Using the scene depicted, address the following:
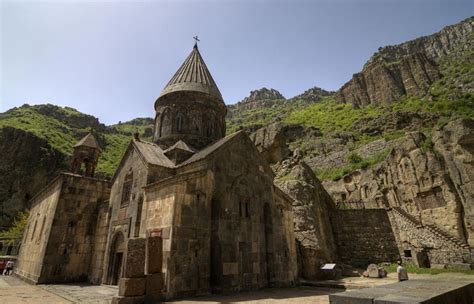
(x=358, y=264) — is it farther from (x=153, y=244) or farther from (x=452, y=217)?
(x=153, y=244)

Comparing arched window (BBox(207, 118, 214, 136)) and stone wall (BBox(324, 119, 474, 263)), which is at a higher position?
arched window (BBox(207, 118, 214, 136))

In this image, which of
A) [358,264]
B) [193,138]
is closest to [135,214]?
[193,138]

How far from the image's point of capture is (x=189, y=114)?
51.4 ft

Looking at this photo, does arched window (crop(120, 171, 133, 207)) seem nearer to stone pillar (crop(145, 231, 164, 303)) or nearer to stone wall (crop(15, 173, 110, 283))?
stone wall (crop(15, 173, 110, 283))

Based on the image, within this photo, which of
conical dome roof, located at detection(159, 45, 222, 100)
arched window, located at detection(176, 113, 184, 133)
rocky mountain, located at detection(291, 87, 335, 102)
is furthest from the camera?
rocky mountain, located at detection(291, 87, 335, 102)

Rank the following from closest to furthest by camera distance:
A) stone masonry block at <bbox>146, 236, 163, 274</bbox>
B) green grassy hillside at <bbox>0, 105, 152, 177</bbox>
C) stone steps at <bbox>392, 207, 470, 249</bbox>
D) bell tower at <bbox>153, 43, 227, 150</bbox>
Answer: stone masonry block at <bbox>146, 236, 163, 274</bbox>, stone steps at <bbox>392, 207, 470, 249</bbox>, bell tower at <bbox>153, 43, 227, 150</bbox>, green grassy hillside at <bbox>0, 105, 152, 177</bbox>

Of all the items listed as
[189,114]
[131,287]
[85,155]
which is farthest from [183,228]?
[85,155]

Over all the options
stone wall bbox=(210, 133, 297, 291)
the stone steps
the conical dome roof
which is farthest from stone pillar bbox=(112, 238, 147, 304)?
the stone steps

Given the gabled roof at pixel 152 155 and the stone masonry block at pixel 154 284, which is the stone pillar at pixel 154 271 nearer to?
the stone masonry block at pixel 154 284

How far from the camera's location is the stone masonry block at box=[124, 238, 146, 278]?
6.49m

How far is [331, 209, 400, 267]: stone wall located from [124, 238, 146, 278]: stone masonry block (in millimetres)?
15555

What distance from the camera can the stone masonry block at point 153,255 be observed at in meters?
6.91

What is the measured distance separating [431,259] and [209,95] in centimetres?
1641

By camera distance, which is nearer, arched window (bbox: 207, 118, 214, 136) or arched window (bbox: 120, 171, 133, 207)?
arched window (bbox: 120, 171, 133, 207)
